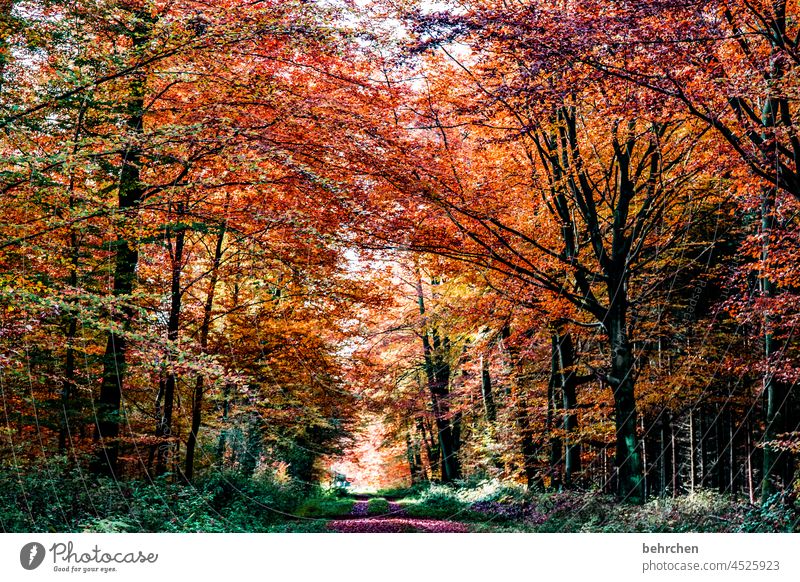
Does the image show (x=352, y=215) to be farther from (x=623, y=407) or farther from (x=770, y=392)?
(x=770, y=392)

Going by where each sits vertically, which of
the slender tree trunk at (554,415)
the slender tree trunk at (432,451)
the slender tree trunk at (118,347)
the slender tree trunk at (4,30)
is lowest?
the slender tree trunk at (432,451)

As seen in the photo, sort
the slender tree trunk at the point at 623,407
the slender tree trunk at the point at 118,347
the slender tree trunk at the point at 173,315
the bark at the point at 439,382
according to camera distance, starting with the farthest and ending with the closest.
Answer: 1. the bark at the point at 439,382
2. the slender tree trunk at the point at 173,315
3. the slender tree trunk at the point at 623,407
4. the slender tree trunk at the point at 118,347

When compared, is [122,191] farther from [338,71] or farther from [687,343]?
[687,343]

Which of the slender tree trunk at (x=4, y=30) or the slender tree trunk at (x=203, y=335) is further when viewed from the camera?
the slender tree trunk at (x=203, y=335)

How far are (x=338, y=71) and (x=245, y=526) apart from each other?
7.68 meters

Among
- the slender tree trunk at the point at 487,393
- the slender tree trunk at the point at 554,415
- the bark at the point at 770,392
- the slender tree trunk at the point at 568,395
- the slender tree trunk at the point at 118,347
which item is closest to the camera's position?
the bark at the point at 770,392

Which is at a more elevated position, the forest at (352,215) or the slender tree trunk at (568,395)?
the forest at (352,215)

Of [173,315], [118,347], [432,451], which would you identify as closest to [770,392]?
[173,315]

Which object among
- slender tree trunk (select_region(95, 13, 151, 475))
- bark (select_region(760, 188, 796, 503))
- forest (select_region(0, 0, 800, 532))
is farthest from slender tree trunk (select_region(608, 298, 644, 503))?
slender tree trunk (select_region(95, 13, 151, 475))

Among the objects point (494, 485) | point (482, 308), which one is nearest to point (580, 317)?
point (482, 308)

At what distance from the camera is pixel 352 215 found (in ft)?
30.7

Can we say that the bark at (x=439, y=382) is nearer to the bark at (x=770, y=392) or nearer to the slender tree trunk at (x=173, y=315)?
the slender tree trunk at (x=173, y=315)

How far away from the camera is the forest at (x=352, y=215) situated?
7.00 metres

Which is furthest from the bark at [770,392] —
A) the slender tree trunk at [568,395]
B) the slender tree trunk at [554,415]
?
the slender tree trunk at [554,415]
